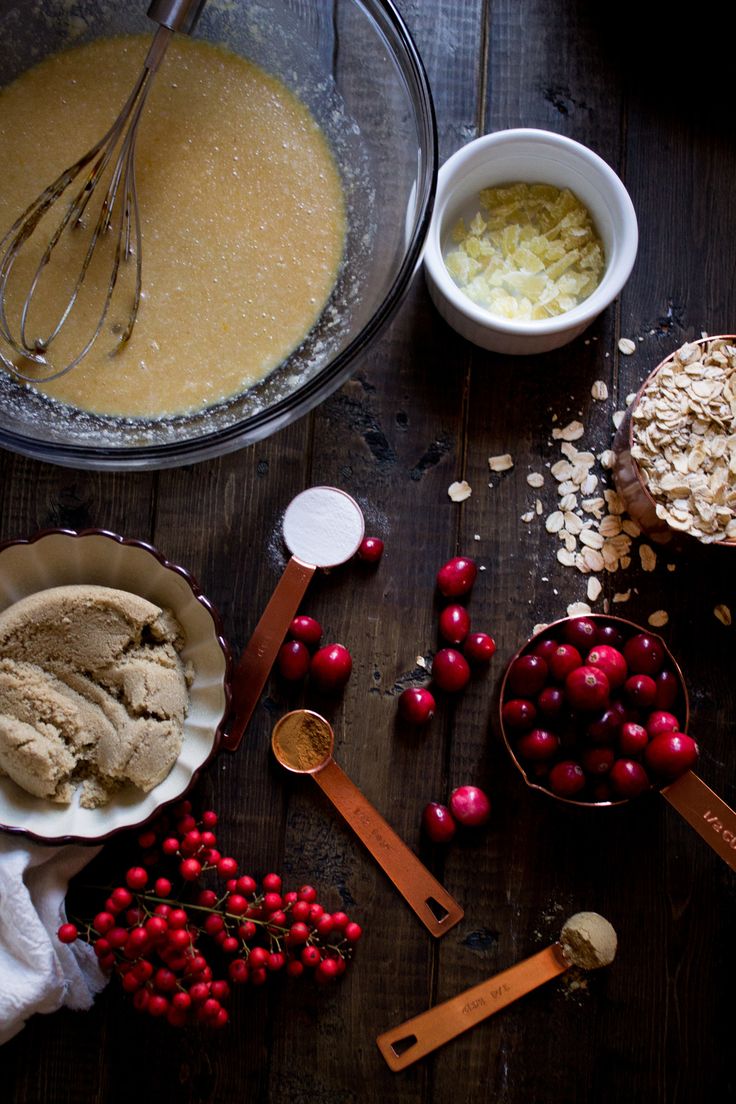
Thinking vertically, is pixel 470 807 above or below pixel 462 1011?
above

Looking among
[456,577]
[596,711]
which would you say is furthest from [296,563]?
[596,711]

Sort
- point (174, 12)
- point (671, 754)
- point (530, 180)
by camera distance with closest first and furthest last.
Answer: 1. point (174, 12)
2. point (671, 754)
3. point (530, 180)

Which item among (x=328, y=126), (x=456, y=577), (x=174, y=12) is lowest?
(x=456, y=577)

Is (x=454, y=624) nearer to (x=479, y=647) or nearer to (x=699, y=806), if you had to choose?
(x=479, y=647)

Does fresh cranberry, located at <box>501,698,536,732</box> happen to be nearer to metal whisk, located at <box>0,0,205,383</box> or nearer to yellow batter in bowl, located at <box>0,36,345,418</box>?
A: yellow batter in bowl, located at <box>0,36,345,418</box>

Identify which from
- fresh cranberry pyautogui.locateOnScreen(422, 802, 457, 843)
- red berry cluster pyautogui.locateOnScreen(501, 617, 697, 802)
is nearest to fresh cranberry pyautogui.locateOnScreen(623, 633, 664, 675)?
red berry cluster pyautogui.locateOnScreen(501, 617, 697, 802)

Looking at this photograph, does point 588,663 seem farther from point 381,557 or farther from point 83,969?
point 83,969

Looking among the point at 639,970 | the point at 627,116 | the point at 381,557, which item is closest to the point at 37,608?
the point at 381,557
